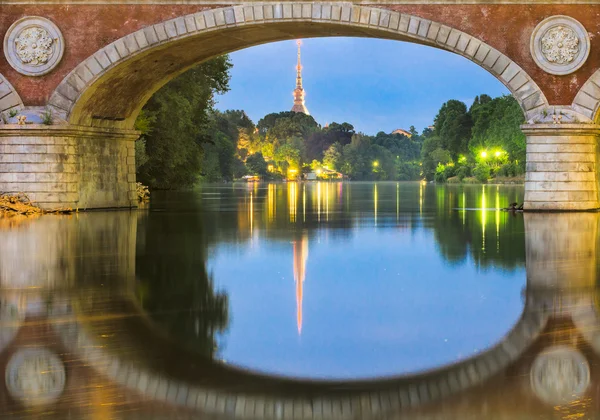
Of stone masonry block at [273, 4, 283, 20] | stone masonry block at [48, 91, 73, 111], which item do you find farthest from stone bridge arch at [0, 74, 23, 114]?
stone masonry block at [273, 4, 283, 20]

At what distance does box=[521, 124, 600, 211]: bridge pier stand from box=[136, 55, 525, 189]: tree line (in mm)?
14800

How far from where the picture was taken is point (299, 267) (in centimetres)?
1076

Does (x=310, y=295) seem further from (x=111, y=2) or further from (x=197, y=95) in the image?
(x=197, y=95)

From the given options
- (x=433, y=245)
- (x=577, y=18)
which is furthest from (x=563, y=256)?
(x=577, y=18)

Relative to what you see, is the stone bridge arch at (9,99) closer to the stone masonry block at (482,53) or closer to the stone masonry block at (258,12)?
the stone masonry block at (258,12)

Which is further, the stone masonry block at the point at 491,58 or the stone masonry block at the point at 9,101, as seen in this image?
the stone masonry block at the point at 9,101

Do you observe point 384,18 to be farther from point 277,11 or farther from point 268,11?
point 268,11

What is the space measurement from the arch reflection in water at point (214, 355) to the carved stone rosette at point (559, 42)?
11.6m

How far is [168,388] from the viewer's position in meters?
5.09

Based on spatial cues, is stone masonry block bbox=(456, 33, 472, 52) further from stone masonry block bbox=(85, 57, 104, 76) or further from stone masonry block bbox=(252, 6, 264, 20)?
stone masonry block bbox=(85, 57, 104, 76)

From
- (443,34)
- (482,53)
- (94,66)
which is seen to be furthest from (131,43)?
(482,53)

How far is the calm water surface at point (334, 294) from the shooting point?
235 inches

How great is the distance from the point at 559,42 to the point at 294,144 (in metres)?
108

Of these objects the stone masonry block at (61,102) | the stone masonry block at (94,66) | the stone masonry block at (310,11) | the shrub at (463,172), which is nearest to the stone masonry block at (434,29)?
the stone masonry block at (310,11)
